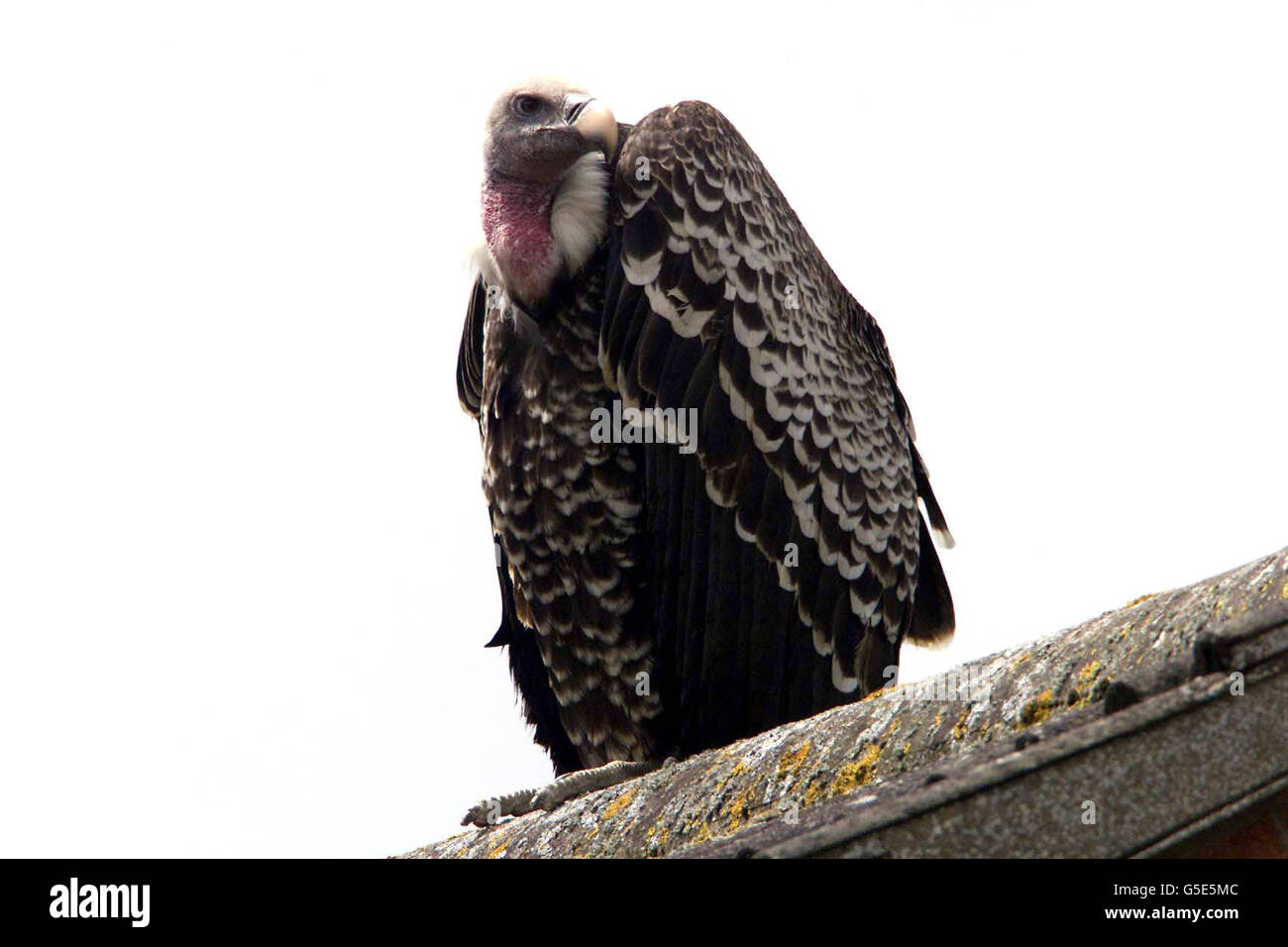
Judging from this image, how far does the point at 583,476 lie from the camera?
5.92 metres

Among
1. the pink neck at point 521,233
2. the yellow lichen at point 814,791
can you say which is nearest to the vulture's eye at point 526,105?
the pink neck at point 521,233

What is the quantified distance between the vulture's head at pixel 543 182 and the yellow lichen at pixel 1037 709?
332cm

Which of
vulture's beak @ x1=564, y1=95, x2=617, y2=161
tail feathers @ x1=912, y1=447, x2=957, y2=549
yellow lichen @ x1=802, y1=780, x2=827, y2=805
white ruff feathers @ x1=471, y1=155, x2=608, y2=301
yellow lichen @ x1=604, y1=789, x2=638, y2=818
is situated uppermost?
vulture's beak @ x1=564, y1=95, x2=617, y2=161

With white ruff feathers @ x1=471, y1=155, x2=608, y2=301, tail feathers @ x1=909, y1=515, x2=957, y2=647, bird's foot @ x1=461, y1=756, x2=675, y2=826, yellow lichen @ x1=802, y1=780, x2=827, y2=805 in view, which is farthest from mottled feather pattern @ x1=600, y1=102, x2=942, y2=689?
yellow lichen @ x1=802, y1=780, x2=827, y2=805

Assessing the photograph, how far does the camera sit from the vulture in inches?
229

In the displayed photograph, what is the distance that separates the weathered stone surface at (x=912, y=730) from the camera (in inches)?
126

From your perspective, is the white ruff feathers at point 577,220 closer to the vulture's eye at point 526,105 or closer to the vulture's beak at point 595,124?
the vulture's beak at point 595,124

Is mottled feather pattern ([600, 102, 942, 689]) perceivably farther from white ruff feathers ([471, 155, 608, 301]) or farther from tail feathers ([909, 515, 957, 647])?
tail feathers ([909, 515, 957, 647])

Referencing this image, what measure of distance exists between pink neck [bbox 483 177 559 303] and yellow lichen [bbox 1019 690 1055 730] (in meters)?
3.36

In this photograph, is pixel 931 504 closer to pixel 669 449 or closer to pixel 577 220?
pixel 669 449
